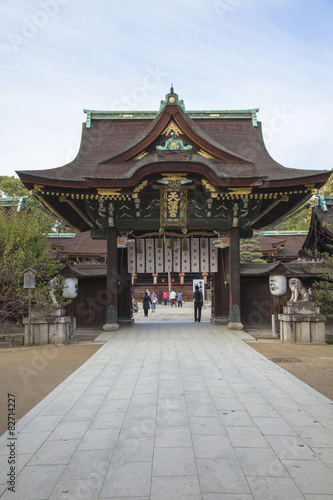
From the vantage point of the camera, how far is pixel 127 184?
1248 centimetres

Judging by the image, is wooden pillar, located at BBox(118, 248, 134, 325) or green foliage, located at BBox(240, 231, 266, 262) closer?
wooden pillar, located at BBox(118, 248, 134, 325)

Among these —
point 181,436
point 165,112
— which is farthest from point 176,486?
point 165,112

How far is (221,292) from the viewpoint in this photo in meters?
16.2

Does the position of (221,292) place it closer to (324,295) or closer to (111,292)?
(324,295)

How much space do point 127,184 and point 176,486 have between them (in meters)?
10.2

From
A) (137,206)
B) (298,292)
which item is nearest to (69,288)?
(137,206)

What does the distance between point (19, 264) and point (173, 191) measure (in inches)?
227

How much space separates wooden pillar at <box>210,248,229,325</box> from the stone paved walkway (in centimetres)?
813

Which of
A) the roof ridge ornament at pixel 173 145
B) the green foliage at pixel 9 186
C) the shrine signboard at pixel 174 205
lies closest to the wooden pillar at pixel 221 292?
the shrine signboard at pixel 174 205

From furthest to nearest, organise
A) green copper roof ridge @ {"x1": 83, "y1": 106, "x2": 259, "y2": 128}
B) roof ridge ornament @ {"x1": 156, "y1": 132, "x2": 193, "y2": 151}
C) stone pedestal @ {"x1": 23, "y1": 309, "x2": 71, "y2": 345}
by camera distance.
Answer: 1. green copper roof ridge @ {"x1": 83, "y1": 106, "x2": 259, "y2": 128}
2. roof ridge ornament @ {"x1": 156, "y1": 132, "x2": 193, "y2": 151}
3. stone pedestal @ {"x1": 23, "y1": 309, "x2": 71, "y2": 345}

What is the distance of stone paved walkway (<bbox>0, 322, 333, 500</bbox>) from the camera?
3.27 meters

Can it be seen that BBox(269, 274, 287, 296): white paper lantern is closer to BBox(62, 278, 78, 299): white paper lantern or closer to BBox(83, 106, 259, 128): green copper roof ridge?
BBox(62, 278, 78, 299): white paper lantern

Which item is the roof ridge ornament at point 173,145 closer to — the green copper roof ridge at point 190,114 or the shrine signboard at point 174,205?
the shrine signboard at point 174,205

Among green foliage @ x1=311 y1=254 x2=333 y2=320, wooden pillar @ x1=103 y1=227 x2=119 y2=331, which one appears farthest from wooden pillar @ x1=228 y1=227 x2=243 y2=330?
wooden pillar @ x1=103 y1=227 x2=119 y2=331
